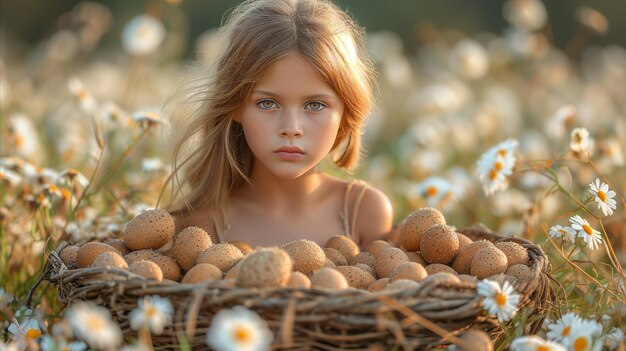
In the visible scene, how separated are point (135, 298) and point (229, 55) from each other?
950 mm

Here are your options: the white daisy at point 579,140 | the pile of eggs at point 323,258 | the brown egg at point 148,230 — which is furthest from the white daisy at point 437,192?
the brown egg at point 148,230

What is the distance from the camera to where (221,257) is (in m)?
2.17

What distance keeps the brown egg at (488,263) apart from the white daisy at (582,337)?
25 cm

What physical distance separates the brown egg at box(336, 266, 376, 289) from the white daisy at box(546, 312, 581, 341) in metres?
0.49

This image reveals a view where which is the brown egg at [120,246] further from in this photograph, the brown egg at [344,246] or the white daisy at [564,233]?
the white daisy at [564,233]

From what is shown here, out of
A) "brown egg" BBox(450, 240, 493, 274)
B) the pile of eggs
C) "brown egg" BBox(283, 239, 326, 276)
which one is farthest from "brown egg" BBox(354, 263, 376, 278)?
"brown egg" BBox(450, 240, 493, 274)

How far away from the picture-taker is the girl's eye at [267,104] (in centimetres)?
243

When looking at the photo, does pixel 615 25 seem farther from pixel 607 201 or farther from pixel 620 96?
pixel 607 201

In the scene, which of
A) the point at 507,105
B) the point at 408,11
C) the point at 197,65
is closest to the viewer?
the point at 197,65

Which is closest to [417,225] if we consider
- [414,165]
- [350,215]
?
[350,215]

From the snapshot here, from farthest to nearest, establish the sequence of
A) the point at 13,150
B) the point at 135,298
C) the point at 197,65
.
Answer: the point at 13,150, the point at 197,65, the point at 135,298

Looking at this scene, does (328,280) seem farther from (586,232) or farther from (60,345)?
(586,232)

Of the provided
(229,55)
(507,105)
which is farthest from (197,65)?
(507,105)

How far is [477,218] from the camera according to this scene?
372 cm
